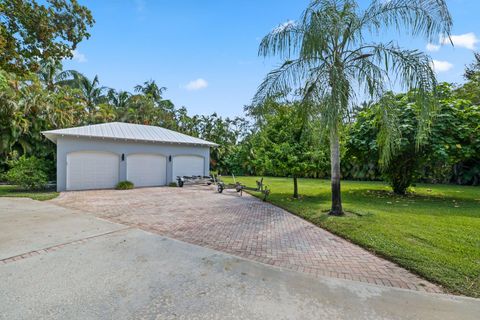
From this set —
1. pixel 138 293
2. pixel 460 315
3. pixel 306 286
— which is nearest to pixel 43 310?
pixel 138 293

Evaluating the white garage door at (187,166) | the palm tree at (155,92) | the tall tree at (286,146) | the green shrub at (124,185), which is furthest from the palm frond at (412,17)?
the palm tree at (155,92)

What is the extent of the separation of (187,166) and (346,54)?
12.7 metres

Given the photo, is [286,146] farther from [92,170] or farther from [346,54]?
[92,170]

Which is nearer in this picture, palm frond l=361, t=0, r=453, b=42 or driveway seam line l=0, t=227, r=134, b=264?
driveway seam line l=0, t=227, r=134, b=264

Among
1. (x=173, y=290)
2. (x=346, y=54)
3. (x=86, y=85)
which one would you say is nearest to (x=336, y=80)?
(x=346, y=54)

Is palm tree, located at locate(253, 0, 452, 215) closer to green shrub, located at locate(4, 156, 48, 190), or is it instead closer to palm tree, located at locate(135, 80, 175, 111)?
green shrub, located at locate(4, 156, 48, 190)

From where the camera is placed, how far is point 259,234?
559 centimetres

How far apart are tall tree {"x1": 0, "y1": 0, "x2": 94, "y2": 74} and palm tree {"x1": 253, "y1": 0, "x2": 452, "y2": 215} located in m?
5.61

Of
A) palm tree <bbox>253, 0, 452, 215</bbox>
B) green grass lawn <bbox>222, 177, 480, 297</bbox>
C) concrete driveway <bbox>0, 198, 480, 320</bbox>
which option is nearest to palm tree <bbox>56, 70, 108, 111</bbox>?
palm tree <bbox>253, 0, 452, 215</bbox>

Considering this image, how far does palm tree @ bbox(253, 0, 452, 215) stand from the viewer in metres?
5.69

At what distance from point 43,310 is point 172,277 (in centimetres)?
147

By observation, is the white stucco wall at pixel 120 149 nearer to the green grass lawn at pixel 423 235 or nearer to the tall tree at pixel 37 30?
the tall tree at pixel 37 30

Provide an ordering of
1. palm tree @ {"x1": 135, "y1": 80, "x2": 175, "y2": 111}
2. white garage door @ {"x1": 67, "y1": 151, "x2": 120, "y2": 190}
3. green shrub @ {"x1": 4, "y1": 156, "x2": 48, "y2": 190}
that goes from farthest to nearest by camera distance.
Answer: palm tree @ {"x1": 135, "y1": 80, "x2": 175, "y2": 111} < white garage door @ {"x1": 67, "y1": 151, "x2": 120, "y2": 190} < green shrub @ {"x1": 4, "y1": 156, "x2": 48, "y2": 190}

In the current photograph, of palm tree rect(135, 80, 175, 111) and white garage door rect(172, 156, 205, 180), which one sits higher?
palm tree rect(135, 80, 175, 111)
